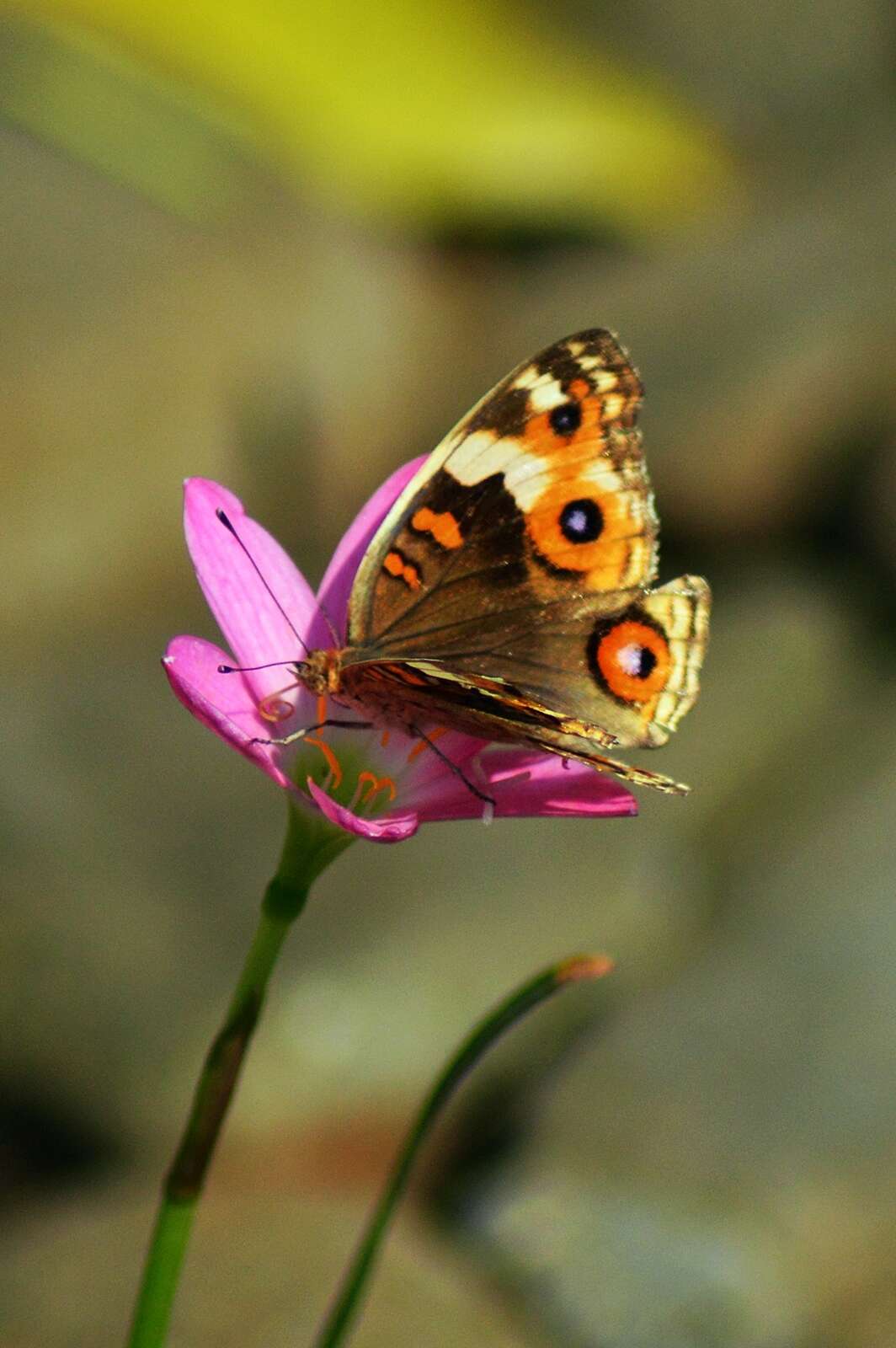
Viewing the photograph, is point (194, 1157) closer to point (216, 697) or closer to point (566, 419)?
point (216, 697)

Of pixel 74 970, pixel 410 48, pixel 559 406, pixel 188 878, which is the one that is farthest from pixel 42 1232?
pixel 410 48

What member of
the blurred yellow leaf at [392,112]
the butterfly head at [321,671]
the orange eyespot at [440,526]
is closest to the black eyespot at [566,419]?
the orange eyespot at [440,526]

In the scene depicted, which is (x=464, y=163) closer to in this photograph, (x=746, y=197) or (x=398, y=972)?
(x=746, y=197)

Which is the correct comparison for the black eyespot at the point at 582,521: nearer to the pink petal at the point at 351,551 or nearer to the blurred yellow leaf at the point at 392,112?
the pink petal at the point at 351,551

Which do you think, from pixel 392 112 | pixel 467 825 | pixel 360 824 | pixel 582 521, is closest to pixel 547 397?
pixel 582 521

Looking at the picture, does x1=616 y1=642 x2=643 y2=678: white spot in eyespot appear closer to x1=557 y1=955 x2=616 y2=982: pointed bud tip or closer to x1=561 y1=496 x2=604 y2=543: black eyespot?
x1=561 y1=496 x2=604 y2=543: black eyespot

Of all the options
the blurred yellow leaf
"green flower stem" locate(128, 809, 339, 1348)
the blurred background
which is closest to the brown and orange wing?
"green flower stem" locate(128, 809, 339, 1348)
